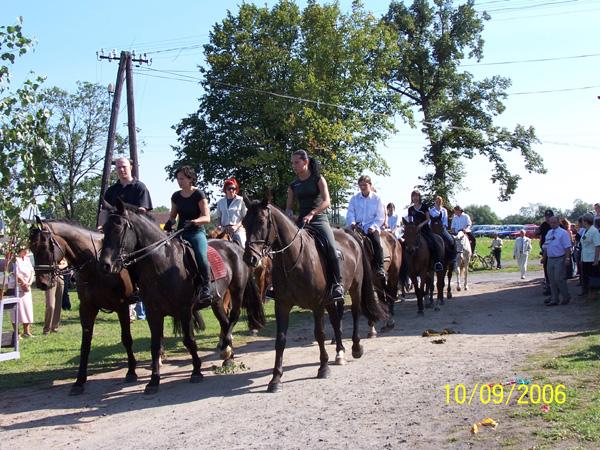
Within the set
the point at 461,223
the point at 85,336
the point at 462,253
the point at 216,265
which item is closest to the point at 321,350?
the point at 216,265

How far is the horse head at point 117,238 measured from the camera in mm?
7793

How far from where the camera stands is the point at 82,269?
8945mm

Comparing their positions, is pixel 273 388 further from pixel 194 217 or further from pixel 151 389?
pixel 194 217

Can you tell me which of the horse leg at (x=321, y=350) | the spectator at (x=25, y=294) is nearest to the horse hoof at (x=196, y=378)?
the horse leg at (x=321, y=350)

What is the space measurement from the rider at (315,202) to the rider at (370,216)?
2.82 m

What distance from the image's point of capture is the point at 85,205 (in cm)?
6219

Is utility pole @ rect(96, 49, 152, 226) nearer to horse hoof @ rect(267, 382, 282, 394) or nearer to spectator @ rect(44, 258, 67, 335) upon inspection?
spectator @ rect(44, 258, 67, 335)

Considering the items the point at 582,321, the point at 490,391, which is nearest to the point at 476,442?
the point at 490,391

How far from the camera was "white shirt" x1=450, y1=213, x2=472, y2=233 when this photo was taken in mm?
20361

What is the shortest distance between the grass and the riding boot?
3.85 metres

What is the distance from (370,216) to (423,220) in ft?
12.3

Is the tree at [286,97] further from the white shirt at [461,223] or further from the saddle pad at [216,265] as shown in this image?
the saddle pad at [216,265]

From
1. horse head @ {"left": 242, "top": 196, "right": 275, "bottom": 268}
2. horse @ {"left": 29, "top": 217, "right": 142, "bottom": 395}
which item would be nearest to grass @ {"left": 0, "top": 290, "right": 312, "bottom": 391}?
horse @ {"left": 29, "top": 217, "right": 142, "bottom": 395}
